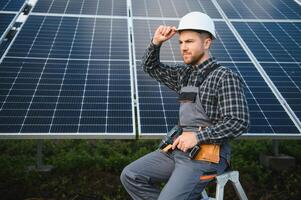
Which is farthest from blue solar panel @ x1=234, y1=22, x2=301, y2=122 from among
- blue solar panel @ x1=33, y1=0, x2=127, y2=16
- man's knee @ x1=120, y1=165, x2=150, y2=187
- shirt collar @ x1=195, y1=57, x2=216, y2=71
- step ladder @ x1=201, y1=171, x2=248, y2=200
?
man's knee @ x1=120, y1=165, x2=150, y2=187

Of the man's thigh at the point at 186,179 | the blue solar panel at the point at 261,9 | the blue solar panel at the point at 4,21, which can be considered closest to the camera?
the man's thigh at the point at 186,179

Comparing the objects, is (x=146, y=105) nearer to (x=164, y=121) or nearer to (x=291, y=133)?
(x=164, y=121)

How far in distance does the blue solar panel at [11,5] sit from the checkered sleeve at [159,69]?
639 centimetres

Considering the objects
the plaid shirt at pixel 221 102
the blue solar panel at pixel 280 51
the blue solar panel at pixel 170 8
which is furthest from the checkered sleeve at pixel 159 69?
the blue solar panel at pixel 170 8

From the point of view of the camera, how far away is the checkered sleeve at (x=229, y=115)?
382 cm

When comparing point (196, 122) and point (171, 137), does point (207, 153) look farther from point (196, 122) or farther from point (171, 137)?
point (171, 137)

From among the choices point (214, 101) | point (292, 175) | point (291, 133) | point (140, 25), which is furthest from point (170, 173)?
point (140, 25)

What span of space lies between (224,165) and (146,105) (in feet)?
9.78

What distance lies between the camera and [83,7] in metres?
10.4

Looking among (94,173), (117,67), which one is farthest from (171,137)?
(94,173)

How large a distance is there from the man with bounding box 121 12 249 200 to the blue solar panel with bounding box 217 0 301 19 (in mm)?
6536

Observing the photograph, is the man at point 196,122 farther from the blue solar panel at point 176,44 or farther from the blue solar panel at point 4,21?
the blue solar panel at point 4,21

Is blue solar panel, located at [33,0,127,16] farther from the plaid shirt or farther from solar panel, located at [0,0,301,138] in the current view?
the plaid shirt

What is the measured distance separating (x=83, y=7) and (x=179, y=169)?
291 inches
